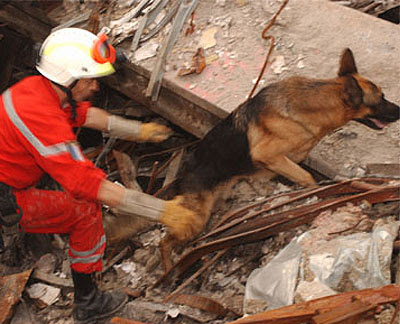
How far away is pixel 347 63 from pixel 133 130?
177 cm

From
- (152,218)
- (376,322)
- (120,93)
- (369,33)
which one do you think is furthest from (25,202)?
(369,33)

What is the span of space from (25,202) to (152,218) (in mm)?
907

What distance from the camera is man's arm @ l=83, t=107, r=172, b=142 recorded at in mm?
4078

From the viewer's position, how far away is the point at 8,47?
270 inches

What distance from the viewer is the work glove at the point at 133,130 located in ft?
13.6

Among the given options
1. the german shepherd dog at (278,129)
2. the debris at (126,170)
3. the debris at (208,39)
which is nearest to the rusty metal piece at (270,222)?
the german shepherd dog at (278,129)

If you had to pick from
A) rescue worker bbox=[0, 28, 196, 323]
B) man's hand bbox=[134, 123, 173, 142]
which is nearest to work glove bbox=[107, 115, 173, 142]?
man's hand bbox=[134, 123, 173, 142]

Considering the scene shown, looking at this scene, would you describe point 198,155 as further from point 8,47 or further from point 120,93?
point 8,47

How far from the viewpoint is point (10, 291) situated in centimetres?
438

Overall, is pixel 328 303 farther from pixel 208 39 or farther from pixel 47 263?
pixel 208 39

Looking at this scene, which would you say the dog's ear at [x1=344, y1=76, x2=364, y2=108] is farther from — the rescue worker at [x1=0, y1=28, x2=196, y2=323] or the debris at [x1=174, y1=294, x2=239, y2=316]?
the debris at [x1=174, y1=294, x2=239, y2=316]

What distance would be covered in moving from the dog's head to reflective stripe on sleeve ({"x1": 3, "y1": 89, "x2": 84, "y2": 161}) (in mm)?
2067

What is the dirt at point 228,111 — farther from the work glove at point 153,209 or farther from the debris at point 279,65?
the work glove at point 153,209

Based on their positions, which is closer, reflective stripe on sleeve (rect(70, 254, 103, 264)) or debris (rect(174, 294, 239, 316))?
debris (rect(174, 294, 239, 316))
